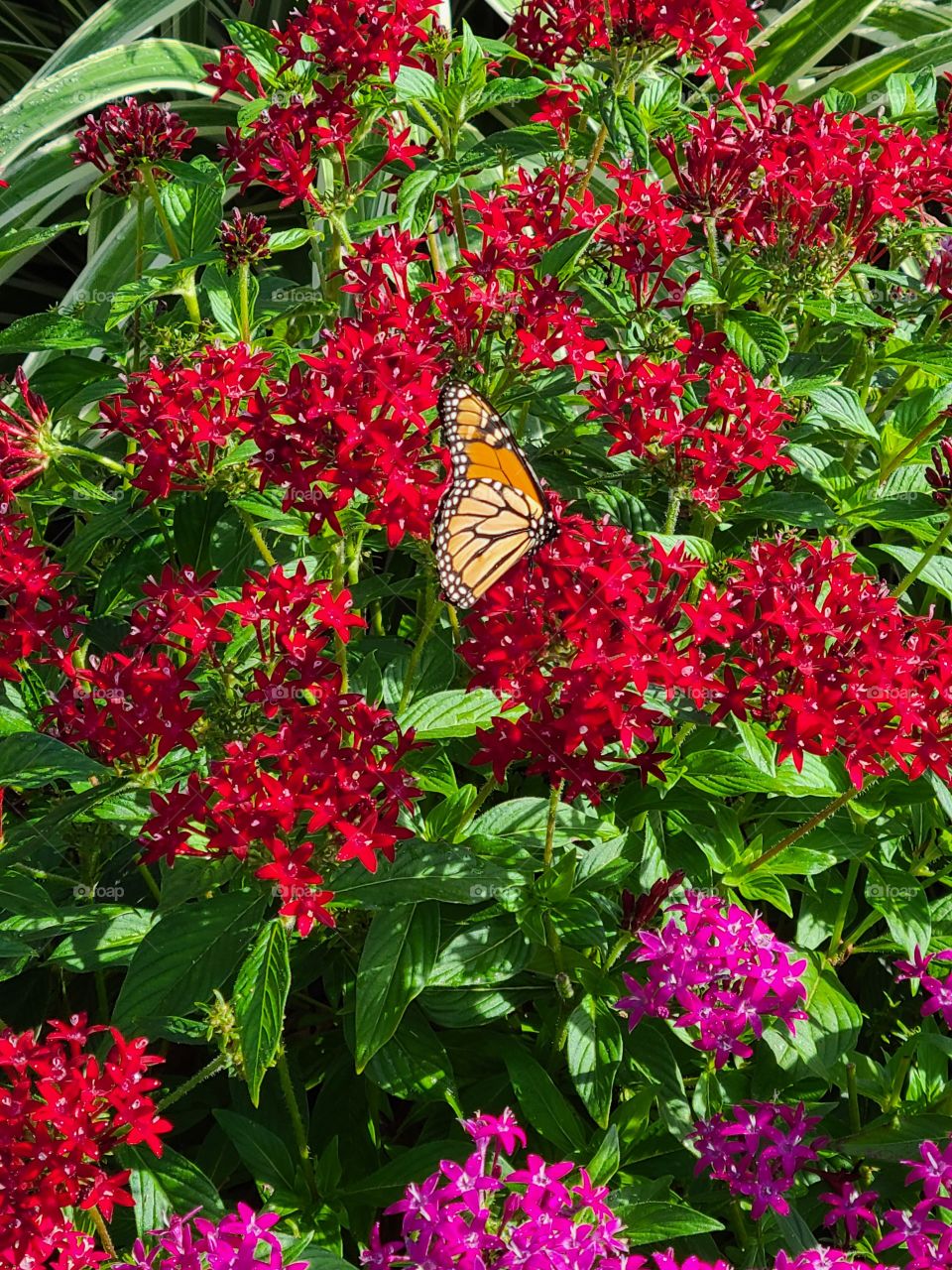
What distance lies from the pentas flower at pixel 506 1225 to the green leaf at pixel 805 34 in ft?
11.5

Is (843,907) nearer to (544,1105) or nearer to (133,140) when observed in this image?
(544,1105)

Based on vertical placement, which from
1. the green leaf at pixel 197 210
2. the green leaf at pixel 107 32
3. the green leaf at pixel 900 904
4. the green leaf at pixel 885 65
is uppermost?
the green leaf at pixel 107 32

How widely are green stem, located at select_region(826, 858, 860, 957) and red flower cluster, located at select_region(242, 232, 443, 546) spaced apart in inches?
34.5

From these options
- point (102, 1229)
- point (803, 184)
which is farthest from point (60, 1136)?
point (803, 184)

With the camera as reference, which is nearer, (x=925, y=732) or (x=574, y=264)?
(x=925, y=732)

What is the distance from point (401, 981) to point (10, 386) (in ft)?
4.21

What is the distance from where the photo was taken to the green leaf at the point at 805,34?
3.91 meters

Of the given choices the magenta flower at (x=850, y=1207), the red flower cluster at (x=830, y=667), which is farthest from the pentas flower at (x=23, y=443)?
the magenta flower at (x=850, y=1207)

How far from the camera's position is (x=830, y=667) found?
1588 millimetres

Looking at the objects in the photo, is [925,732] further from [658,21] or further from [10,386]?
[10,386]

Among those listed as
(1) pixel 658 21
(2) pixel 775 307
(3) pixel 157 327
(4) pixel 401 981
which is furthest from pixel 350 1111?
(1) pixel 658 21

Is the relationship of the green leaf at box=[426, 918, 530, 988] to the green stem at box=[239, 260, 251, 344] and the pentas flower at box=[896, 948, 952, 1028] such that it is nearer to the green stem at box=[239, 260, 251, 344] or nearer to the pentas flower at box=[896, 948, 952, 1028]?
the pentas flower at box=[896, 948, 952, 1028]

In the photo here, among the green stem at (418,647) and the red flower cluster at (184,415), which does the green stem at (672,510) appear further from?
the red flower cluster at (184,415)

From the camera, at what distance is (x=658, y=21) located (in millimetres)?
2070
